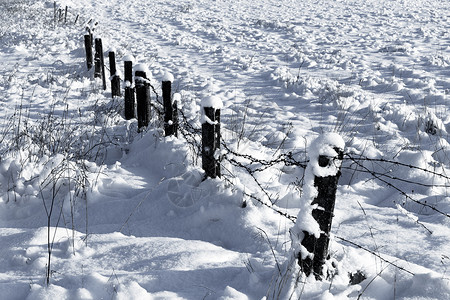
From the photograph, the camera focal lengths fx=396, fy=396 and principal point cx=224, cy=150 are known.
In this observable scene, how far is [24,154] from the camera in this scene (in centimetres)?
458

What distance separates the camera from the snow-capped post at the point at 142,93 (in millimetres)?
5285

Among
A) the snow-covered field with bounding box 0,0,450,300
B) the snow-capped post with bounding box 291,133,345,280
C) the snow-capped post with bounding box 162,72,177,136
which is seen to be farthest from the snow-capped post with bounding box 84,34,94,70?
the snow-capped post with bounding box 291,133,345,280

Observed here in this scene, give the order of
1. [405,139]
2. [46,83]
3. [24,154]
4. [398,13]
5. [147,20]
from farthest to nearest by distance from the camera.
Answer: [147,20] < [398,13] < [46,83] < [405,139] < [24,154]

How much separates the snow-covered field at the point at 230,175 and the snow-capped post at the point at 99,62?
1.08ft

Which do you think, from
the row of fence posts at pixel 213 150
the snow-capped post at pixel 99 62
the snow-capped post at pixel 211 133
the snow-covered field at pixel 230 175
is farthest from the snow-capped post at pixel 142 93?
the snow-capped post at pixel 99 62

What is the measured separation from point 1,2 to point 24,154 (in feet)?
80.6

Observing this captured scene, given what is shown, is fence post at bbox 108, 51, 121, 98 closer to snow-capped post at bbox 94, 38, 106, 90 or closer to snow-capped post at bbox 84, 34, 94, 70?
snow-capped post at bbox 94, 38, 106, 90

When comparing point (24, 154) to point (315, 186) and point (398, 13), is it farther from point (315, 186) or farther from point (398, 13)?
point (398, 13)

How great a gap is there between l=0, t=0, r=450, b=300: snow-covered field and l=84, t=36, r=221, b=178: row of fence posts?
7.3 inches

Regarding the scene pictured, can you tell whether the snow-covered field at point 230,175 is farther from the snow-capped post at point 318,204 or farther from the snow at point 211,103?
the snow at point 211,103

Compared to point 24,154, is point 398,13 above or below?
above

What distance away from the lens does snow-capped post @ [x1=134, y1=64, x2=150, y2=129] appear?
17.3 ft

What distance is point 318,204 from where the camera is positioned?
2287mm

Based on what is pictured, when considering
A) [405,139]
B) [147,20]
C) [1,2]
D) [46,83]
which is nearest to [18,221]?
[405,139]
